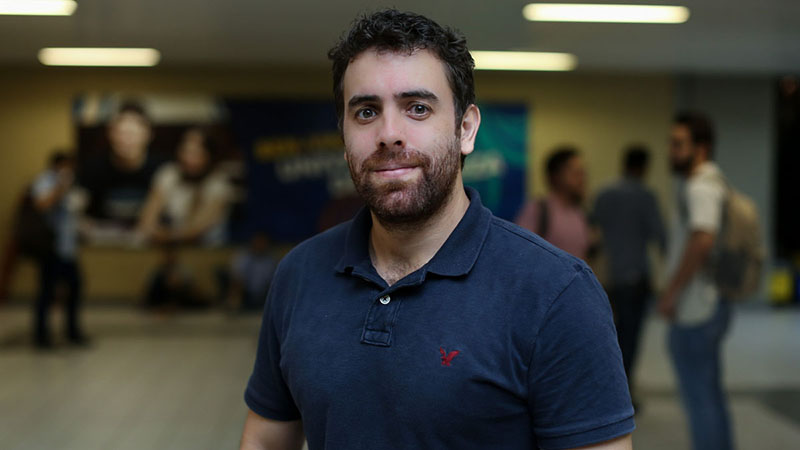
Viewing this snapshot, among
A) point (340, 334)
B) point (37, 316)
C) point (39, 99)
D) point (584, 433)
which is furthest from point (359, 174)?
point (39, 99)

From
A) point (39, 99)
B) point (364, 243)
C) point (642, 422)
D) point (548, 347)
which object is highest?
point (39, 99)

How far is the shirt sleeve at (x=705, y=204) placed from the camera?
350 cm

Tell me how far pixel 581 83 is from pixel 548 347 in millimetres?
8800

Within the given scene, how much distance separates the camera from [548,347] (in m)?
1.21

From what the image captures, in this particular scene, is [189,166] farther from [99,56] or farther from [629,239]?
[629,239]

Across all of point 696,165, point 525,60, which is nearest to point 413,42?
point 696,165

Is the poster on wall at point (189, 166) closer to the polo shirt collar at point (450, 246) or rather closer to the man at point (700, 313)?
the man at point (700, 313)

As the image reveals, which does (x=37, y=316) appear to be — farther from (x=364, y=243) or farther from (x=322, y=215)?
(x=364, y=243)

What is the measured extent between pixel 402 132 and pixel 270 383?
552 millimetres

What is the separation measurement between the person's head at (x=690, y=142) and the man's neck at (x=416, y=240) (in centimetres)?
250

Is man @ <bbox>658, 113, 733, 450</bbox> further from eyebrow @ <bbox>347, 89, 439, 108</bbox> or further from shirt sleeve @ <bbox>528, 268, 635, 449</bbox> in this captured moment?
eyebrow @ <bbox>347, 89, 439, 108</bbox>

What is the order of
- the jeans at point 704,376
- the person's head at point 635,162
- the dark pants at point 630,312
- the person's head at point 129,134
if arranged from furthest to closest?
1. the person's head at point 129,134
2. the person's head at point 635,162
3. the dark pants at point 630,312
4. the jeans at point 704,376

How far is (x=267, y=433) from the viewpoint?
1.51 metres

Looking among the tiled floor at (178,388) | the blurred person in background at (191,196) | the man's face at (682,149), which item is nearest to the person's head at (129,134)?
the blurred person in background at (191,196)
